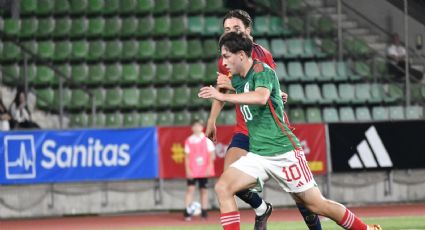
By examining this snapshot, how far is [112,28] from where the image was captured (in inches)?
920

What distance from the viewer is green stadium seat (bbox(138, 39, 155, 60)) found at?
→ 75.3ft

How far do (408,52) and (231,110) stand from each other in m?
4.20

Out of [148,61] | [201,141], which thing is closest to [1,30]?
[148,61]

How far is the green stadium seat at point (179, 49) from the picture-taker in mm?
23047

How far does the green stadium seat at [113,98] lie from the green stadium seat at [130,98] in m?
0.09

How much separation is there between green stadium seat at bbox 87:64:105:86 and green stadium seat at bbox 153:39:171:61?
1.28 metres

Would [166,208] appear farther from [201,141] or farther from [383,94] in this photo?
[383,94]

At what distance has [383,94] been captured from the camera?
22750mm

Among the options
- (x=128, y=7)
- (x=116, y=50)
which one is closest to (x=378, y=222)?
(x=116, y=50)

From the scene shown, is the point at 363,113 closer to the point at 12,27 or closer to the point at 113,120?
the point at 113,120

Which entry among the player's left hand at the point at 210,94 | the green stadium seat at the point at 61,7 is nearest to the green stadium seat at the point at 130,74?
the green stadium seat at the point at 61,7

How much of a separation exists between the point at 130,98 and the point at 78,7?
2.92m

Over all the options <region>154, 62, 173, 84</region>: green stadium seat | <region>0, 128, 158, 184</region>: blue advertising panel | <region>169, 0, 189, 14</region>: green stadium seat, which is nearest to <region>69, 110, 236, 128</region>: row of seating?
<region>154, 62, 173, 84</region>: green stadium seat

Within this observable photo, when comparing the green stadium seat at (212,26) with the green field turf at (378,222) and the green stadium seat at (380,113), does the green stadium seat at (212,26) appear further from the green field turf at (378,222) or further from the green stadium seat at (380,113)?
the green field turf at (378,222)
